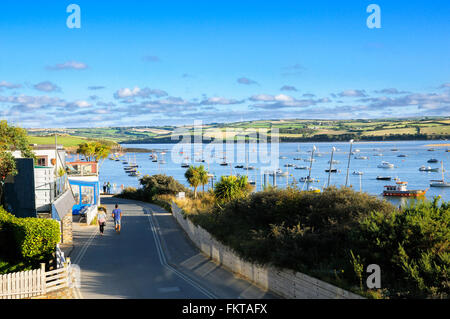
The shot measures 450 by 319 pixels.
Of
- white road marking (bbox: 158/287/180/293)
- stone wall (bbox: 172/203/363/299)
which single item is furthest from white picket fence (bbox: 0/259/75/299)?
stone wall (bbox: 172/203/363/299)

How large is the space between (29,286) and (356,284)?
8.81 m

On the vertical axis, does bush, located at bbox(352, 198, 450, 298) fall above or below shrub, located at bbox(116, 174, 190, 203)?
above

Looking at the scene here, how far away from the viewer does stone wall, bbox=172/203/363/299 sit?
10.1 m

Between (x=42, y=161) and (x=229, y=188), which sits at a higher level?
(x=42, y=161)

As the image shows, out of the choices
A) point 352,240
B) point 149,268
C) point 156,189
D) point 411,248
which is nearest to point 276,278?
point 352,240

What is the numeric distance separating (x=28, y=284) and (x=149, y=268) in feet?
15.0

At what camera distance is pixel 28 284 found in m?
12.4

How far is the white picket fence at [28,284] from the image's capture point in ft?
39.6

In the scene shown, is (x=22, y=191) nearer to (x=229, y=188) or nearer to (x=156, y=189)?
(x=229, y=188)

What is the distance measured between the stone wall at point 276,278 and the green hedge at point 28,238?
19.3ft

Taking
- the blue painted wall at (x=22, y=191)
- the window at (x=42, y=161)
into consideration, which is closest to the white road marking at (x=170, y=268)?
the blue painted wall at (x=22, y=191)

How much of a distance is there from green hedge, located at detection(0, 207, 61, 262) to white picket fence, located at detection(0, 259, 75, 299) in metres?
3.23

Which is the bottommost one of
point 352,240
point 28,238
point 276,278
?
point 276,278

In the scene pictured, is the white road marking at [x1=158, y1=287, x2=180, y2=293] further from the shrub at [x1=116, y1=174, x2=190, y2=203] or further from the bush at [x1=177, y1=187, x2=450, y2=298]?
the shrub at [x1=116, y1=174, x2=190, y2=203]
